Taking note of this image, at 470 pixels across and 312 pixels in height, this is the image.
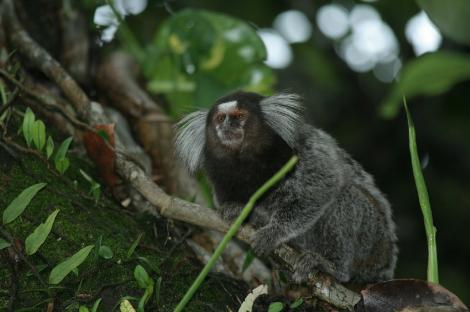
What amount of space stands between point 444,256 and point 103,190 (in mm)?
4872

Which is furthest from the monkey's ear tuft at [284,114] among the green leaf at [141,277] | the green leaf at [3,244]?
the green leaf at [3,244]

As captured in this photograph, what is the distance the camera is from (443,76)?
30.9 inches

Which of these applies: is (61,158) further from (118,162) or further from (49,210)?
(118,162)

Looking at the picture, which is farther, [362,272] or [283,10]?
[283,10]

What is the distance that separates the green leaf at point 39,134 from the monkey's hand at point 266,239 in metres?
1.30

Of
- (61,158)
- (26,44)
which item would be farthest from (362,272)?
(26,44)

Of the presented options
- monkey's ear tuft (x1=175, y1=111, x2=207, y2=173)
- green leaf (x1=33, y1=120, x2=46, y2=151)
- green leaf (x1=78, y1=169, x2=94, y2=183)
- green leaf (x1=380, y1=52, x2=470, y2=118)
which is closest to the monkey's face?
monkey's ear tuft (x1=175, y1=111, x2=207, y2=173)

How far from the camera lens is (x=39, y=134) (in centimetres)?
307

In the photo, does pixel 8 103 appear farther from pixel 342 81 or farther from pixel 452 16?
pixel 342 81

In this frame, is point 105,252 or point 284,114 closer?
point 105,252

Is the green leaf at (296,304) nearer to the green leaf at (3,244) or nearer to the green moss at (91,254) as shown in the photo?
the green moss at (91,254)

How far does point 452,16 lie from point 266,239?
2627 millimetres

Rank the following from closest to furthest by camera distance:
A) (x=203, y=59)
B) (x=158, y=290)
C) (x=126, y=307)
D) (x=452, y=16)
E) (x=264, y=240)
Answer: (x=452, y=16), (x=126, y=307), (x=158, y=290), (x=264, y=240), (x=203, y=59)

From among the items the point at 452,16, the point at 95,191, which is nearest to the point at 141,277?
the point at 95,191
